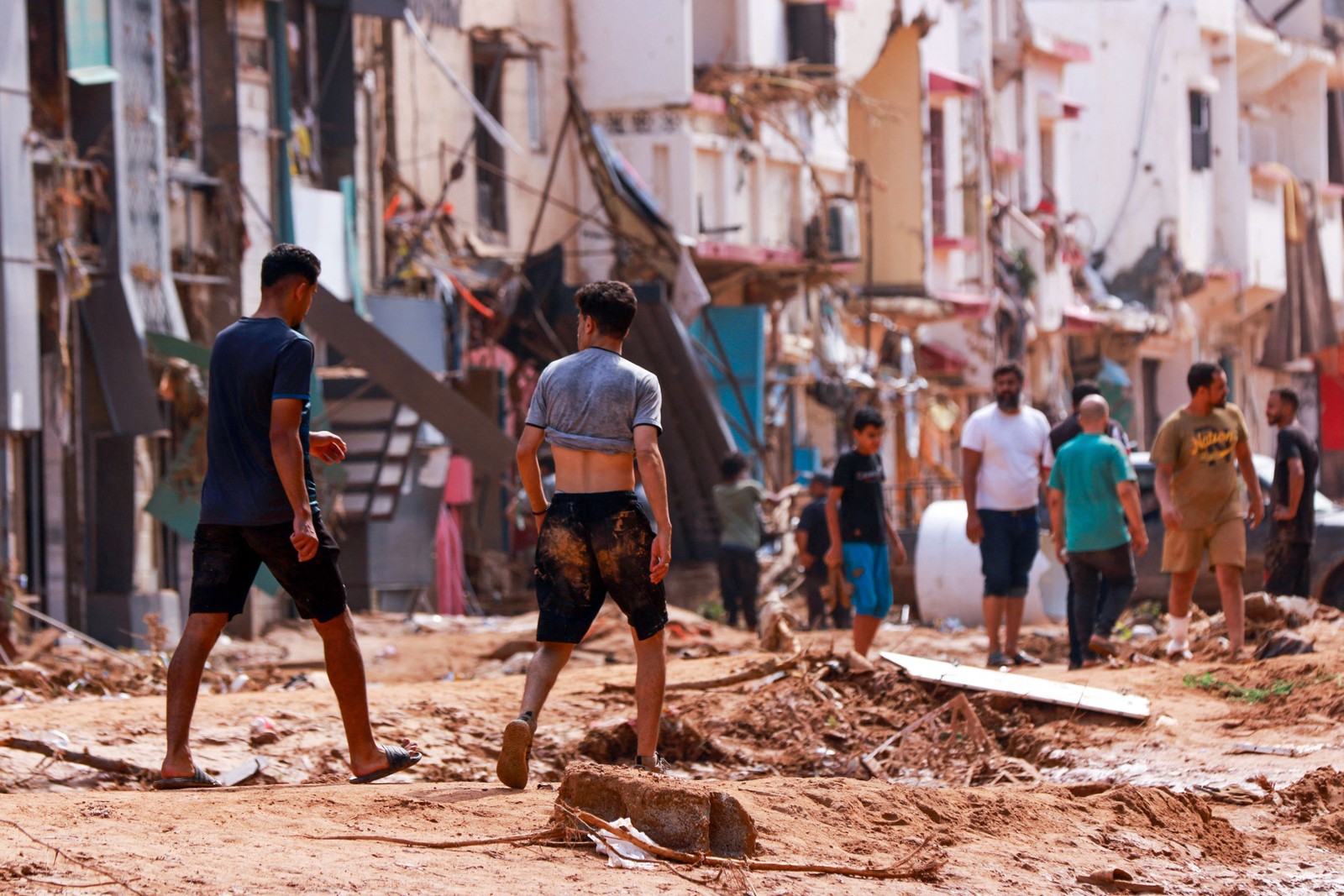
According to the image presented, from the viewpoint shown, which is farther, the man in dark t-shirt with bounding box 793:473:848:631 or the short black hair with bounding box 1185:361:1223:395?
the man in dark t-shirt with bounding box 793:473:848:631

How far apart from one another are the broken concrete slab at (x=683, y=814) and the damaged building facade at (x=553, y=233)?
9182mm

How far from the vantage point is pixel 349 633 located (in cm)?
716

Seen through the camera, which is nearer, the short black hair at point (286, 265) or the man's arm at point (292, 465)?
the man's arm at point (292, 465)

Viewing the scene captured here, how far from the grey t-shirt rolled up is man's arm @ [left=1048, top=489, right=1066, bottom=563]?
5.16 metres

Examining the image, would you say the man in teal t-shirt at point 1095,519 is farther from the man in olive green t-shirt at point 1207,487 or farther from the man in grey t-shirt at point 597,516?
the man in grey t-shirt at point 597,516

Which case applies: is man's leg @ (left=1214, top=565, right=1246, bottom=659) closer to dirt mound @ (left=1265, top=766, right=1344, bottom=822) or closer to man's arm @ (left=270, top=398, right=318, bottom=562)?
dirt mound @ (left=1265, top=766, right=1344, bottom=822)

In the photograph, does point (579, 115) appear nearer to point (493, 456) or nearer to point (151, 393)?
point (493, 456)

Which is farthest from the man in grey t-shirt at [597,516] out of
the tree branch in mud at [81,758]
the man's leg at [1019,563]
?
the man's leg at [1019,563]

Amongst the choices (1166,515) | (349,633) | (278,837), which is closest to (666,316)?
(1166,515)

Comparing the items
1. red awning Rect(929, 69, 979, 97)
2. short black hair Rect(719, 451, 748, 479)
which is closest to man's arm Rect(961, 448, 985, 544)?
short black hair Rect(719, 451, 748, 479)

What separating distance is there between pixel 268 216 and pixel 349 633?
12.3m

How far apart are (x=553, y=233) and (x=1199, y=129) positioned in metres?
22.3

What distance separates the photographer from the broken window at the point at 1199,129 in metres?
43.1

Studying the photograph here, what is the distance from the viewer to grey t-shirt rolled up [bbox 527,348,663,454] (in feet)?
23.7
